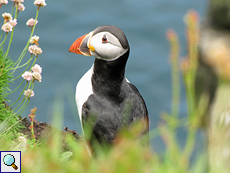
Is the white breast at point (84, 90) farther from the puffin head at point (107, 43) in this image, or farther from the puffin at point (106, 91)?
the puffin head at point (107, 43)

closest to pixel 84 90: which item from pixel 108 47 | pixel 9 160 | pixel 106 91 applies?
pixel 106 91

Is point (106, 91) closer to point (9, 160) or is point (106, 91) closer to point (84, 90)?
point (84, 90)

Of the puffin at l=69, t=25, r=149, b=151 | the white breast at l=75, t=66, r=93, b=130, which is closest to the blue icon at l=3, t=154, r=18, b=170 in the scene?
the puffin at l=69, t=25, r=149, b=151

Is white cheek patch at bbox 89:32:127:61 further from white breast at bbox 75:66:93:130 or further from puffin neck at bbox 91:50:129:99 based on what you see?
white breast at bbox 75:66:93:130

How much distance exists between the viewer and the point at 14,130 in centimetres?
466

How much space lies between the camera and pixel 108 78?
4.03m

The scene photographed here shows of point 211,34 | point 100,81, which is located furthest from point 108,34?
point 211,34

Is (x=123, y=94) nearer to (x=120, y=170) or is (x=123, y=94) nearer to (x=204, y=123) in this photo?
(x=120, y=170)

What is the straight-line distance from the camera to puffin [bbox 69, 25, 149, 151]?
378cm

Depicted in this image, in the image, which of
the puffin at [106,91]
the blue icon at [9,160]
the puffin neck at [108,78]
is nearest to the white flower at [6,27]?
the puffin at [106,91]

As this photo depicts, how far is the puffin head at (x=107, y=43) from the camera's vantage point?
373cm

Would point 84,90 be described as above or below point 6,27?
below

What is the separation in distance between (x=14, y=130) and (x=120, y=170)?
337cm

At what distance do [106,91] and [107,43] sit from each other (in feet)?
1.98
